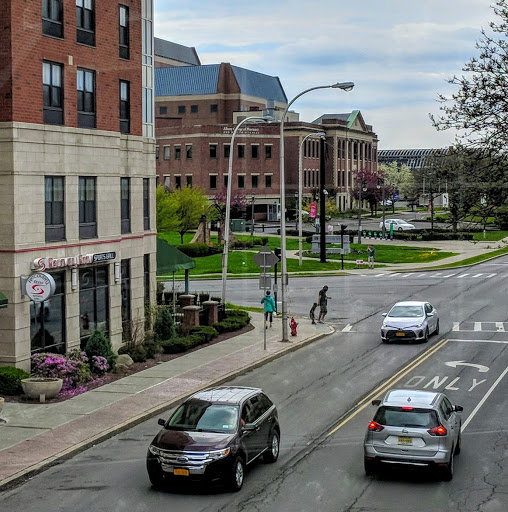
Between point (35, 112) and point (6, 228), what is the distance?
11.8 feet

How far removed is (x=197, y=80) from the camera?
138 metres

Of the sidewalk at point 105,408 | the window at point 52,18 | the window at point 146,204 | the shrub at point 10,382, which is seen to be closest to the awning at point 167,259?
the window at point 146,204

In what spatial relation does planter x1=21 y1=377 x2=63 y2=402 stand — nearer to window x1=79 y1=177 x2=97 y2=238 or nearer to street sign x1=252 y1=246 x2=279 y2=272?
window x1=79 y1=177 x2=97 y2=238

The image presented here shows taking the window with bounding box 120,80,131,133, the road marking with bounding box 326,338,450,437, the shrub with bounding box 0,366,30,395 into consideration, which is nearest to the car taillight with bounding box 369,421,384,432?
the road marking with bounding box 326,338,450,437

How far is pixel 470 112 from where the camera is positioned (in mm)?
27000

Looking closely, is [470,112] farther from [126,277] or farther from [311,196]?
[311,196]

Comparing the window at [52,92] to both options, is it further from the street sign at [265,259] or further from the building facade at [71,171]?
the street sign at [265,259]

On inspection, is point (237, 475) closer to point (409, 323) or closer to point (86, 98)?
point (86, 98)

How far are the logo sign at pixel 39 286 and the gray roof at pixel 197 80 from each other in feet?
369

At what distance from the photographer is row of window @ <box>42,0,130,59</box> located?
27547mm

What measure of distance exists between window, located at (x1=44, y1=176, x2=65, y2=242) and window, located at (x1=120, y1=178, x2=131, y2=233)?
17.6 ft

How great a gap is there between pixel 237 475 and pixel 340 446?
396 cm

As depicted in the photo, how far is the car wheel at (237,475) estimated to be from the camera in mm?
16031

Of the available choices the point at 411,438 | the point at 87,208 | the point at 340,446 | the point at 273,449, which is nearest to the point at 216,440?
the point at 273,449
